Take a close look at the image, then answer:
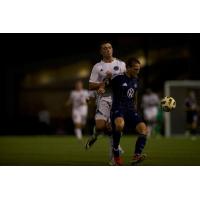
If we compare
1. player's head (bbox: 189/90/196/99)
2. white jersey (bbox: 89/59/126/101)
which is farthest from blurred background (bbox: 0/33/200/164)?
white jersey (bbox: 89/59/126/101)

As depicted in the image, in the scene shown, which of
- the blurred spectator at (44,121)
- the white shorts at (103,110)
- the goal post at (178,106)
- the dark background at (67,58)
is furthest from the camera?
the dark background at (67,58)

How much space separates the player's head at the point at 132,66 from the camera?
12078 millimetres

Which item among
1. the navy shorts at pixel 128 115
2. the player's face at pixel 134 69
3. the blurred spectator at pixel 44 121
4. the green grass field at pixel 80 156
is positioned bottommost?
the green grass field at pixel 80 156

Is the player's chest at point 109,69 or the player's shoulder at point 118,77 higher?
the player's chest at point 109,69

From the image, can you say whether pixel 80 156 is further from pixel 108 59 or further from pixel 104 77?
pixel 108 59

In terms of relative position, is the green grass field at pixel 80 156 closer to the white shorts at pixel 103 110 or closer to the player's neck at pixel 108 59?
the white shorts at pixel 103 110

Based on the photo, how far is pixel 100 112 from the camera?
13.3 meters

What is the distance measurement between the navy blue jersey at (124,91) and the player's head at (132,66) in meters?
0.09

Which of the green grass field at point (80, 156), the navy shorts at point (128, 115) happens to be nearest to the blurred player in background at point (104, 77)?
the navy shorts at point (128, 115)

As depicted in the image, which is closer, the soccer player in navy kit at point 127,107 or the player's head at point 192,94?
the soccer player in navy kit at point 127,107

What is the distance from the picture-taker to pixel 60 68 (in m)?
34.1
